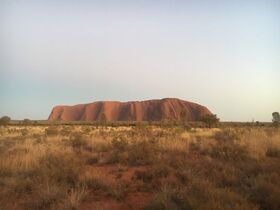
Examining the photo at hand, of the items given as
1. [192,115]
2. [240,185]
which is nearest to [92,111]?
[192,115]

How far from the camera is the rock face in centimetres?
12950

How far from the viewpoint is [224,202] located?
606 cm

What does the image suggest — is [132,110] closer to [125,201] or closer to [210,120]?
[210,120]

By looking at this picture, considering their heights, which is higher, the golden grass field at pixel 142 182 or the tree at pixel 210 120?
the tree at pixel 210 120

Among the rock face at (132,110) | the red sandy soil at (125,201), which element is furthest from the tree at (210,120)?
the rock face at (132,110)

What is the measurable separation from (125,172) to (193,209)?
4.88 metres

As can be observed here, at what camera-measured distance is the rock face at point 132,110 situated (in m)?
130

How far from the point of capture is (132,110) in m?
135

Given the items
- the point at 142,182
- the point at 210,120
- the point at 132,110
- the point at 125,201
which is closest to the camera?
the point at 125,201

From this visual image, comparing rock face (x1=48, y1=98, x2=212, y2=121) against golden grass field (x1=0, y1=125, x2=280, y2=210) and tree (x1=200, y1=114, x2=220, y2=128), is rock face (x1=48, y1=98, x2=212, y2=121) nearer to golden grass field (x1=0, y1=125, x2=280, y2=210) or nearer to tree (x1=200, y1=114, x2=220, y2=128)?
tree (x1=200, y1=114, x2=220, y2=128)


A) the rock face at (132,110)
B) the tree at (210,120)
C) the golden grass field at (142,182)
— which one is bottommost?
the golden grass field at (142,182)

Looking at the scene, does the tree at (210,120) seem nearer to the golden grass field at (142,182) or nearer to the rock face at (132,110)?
the golden grass field at (142,182)

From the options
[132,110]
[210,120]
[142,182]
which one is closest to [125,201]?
[142,182]

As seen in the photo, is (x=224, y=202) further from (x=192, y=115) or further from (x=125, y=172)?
(x=192, y=115)
